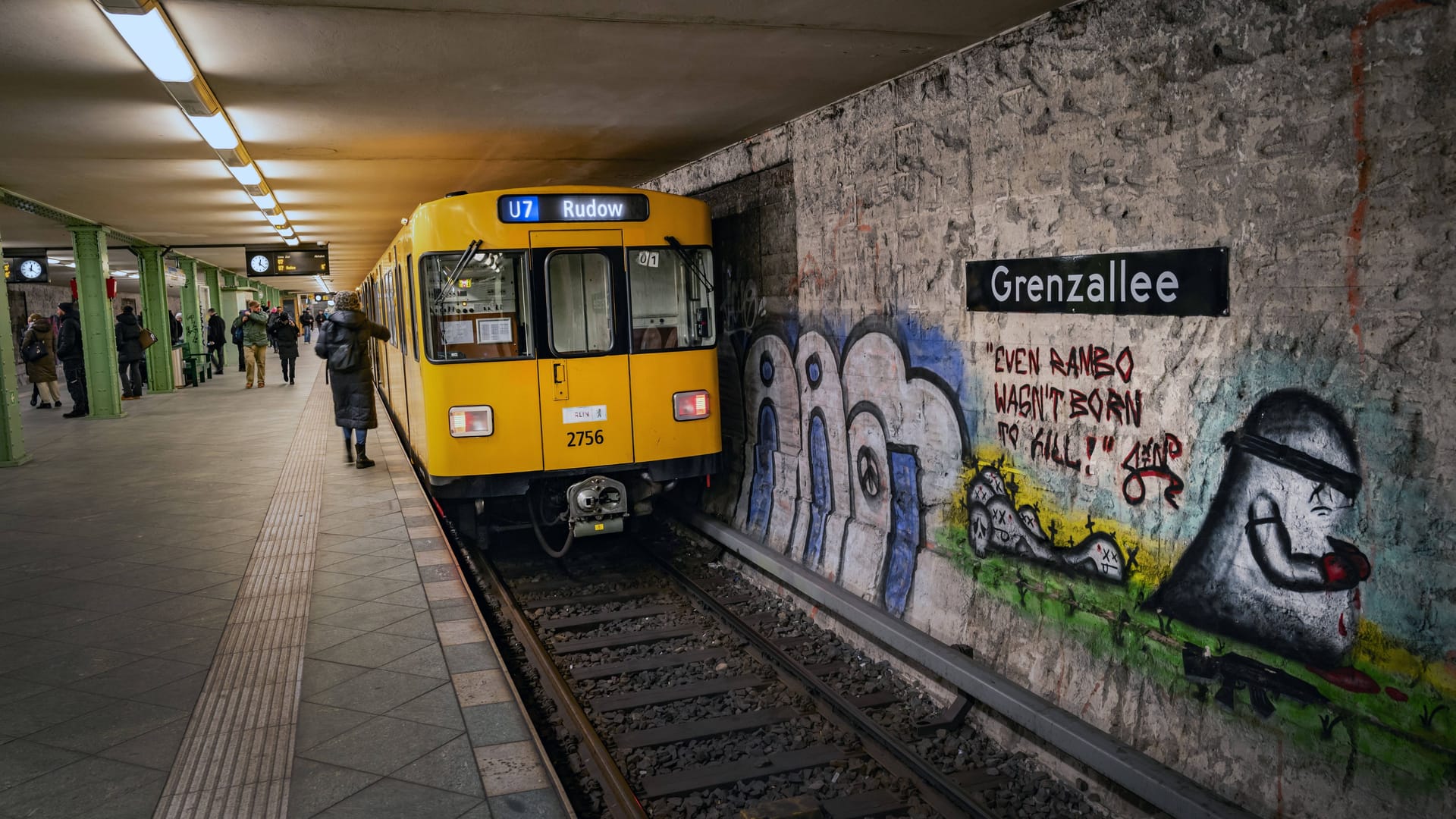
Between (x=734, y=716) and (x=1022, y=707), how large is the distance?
1.54 meters

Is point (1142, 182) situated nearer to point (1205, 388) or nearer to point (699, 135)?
point (1205, 388)

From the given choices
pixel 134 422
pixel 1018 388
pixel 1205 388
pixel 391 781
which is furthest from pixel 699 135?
pixel 134 422

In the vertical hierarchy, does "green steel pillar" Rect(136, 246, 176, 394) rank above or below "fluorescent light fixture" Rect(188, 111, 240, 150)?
below

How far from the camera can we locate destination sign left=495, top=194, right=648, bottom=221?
7.34 meters

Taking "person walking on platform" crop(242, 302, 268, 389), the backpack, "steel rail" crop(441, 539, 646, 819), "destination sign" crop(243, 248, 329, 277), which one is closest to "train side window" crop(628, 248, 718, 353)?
"steel rail" crop(441, 539, 646, 819)

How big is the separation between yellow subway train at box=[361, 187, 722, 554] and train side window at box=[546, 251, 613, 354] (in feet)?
0.04

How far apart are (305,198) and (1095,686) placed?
11.9 meters

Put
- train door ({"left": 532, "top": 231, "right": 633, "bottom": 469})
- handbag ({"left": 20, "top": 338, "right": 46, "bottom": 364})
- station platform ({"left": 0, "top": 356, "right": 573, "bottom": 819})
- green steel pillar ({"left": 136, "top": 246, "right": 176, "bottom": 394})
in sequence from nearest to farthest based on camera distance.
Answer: station platform ({"left": 0, "top": 356, "right": 573, "bottom": 819}), train door ({"left": 532, "top": 231, "right": 633, "bottom": 469}), handbag ({"left": 20, "top": 338, "right": 46, "bottom": 364}), green steel pillar ({"left": 136, "top": 246, "right": 176, "bottom": 394})

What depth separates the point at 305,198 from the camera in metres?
12.9

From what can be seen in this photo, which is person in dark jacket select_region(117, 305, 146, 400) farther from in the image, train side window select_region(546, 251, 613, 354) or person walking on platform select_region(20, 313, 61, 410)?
train side window select_region(546, 251, 613, 354)

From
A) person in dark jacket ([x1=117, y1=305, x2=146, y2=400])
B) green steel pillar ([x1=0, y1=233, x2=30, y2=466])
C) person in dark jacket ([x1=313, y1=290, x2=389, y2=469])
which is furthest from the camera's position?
person in dark jacket ([x1=117, y1=305, x2=146, y2=400])

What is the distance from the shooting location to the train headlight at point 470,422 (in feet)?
24.1

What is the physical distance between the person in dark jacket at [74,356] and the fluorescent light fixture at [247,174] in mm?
9012

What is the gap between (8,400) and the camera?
39.6 ft
